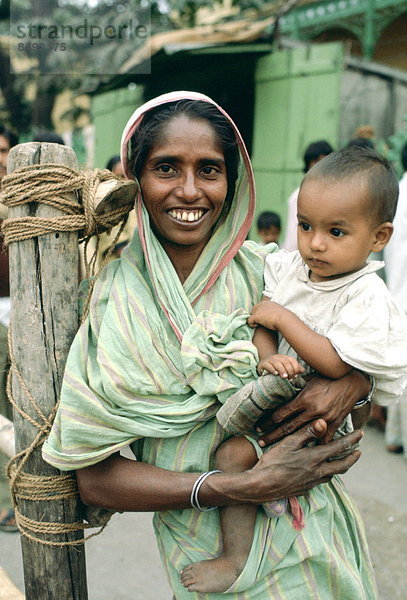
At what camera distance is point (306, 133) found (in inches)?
254

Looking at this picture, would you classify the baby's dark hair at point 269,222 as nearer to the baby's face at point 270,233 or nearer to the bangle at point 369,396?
the baby's face at point 270,233

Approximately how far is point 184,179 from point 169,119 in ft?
0.54

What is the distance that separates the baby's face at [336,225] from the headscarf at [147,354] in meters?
0.26

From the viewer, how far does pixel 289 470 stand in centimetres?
144

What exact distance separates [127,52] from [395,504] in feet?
23.6

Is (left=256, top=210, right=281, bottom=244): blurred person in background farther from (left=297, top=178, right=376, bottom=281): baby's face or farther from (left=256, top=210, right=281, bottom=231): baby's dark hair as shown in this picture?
(left=297, top=178, right=376, bottom=281): baby's face

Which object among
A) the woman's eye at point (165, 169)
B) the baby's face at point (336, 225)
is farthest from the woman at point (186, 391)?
the baby's face at point (336, 225)

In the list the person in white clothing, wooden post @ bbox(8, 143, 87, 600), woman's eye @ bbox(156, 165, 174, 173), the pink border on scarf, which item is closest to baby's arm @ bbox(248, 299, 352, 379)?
the pink border on scarf

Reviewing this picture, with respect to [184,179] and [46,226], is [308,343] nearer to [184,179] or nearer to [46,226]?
[184,179]

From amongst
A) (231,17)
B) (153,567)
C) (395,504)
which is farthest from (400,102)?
(153,567)

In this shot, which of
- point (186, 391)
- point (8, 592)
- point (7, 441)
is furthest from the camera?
point (7, 441)

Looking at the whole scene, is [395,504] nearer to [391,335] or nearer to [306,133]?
[391,335]

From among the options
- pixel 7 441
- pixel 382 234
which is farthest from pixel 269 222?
pixel 382 234

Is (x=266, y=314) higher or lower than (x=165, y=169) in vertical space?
lower
